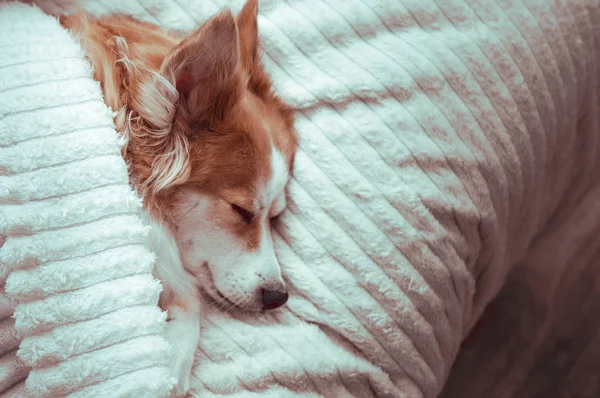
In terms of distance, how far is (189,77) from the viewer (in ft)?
2.98

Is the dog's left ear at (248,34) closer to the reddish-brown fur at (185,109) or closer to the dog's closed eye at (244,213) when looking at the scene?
the reddish-brown fur at (185,109)

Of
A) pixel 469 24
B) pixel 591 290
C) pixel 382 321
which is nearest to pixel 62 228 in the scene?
pixel 382 321

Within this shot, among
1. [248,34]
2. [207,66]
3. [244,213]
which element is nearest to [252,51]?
[248,34]

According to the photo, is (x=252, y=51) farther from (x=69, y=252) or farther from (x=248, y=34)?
(x=69, y=252)

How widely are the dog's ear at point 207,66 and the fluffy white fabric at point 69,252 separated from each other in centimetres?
14

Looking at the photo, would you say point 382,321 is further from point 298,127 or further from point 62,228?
point 62,228

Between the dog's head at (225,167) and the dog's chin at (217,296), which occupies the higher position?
the dog's head at (225,167)

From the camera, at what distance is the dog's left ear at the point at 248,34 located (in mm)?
981

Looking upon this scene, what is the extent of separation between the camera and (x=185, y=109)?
3.09 feet

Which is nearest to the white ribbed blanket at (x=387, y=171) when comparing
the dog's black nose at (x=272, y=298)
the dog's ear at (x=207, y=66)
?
the dog's black nose at (x=272, y=298)

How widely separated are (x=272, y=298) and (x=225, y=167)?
25 centimetres

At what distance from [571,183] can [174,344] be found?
49.1 inches

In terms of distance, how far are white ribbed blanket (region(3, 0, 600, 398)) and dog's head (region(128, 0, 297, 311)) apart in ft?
0.13

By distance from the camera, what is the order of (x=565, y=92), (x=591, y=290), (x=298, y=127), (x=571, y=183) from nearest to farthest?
(x=298, y=127)
(x=565, y=92)
(x=571, y=183)
(x=591, y=290)
